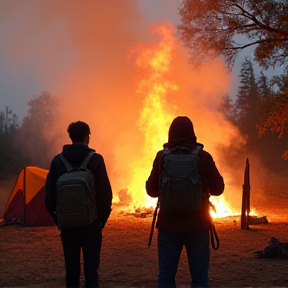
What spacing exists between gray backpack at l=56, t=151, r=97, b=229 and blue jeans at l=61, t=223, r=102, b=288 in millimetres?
127

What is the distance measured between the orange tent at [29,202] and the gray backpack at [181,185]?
9.25 metres

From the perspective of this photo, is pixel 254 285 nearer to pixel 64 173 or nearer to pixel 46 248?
pixel 64 173

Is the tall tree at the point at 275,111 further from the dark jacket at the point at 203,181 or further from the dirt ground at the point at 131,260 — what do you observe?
the dark jacket at the point at 203,181

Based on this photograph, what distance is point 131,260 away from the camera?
7.54 m

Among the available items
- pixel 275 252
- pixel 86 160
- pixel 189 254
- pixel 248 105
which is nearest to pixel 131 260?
pixel 275 252

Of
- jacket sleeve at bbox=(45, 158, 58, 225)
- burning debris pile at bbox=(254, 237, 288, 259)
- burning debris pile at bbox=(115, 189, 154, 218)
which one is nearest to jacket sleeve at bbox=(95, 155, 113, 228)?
jacket sleeve at bbox=(45, 158, 58, 225)

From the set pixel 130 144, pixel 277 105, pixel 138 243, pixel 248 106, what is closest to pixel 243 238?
pixel 138 243

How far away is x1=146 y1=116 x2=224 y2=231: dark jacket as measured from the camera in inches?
140

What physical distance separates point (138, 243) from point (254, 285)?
13.5 ft

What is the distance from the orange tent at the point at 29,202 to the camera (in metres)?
12.3

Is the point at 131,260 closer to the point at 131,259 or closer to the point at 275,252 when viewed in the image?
the point at 131,259

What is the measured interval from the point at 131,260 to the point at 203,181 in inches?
171

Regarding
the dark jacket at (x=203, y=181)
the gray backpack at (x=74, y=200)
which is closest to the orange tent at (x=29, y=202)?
the gray backpack at (x=74, y=200)

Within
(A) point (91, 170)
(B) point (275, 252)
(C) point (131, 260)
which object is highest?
(A) point (91, 170)
